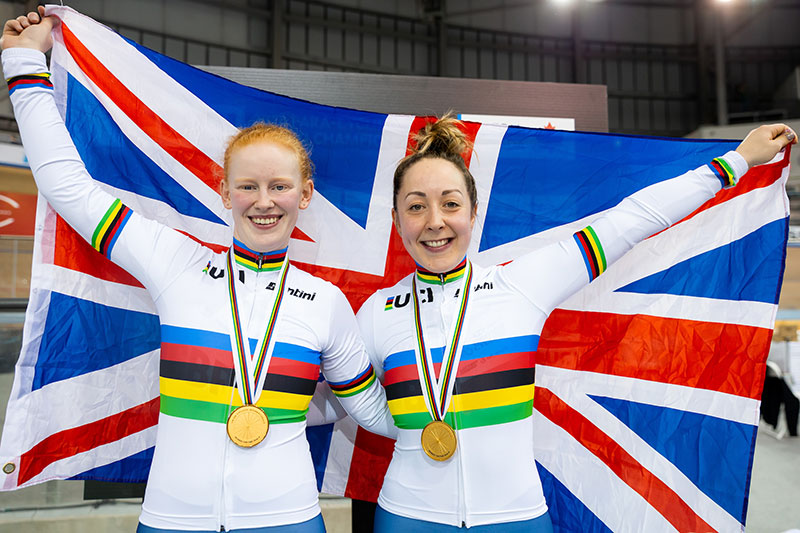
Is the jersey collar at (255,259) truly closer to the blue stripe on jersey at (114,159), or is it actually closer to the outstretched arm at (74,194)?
the outstretched arm at (74,194)

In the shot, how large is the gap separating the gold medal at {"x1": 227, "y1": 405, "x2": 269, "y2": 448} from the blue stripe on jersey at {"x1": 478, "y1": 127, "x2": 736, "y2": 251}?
110cm

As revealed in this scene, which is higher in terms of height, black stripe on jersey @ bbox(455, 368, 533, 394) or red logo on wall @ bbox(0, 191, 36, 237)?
red logo on wall @ bbox(0, 191, 36, 237)

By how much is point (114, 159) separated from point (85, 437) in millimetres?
951

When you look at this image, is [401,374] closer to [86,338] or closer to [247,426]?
[247,426]

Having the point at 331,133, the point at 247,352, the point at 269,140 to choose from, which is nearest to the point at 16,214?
the point at 331,133

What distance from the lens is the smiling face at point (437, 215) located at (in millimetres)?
1663

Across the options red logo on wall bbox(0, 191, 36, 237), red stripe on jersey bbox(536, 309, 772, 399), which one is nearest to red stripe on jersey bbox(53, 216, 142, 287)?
red stripe on jersey bbox(536, 309, 772, 399)

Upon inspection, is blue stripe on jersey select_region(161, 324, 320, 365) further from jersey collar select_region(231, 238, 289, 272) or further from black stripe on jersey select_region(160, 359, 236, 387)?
jersey collar select_region(231, 238, 289, 272)

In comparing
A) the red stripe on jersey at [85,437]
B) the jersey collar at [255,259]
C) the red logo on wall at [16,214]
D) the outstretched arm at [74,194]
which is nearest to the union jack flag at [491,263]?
A: the red stripe on jersey at [85,437]

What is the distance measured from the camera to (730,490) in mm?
1972

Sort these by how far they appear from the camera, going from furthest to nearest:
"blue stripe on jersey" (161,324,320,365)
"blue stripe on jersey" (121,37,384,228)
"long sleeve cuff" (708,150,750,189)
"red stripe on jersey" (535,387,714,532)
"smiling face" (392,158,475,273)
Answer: "blue stripe on jersey" (121,37,384,228), "red stripe on jersey" (535,387,714,532), "long sleeve cuff" (708,150,750,189), "smiling face" (392,158,475,273), "blue stripe on jersey" (161,324,320,365)

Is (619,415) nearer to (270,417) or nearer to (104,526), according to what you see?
(270,417)

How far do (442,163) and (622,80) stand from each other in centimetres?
1543

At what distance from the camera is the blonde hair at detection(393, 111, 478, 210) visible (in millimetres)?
1748
